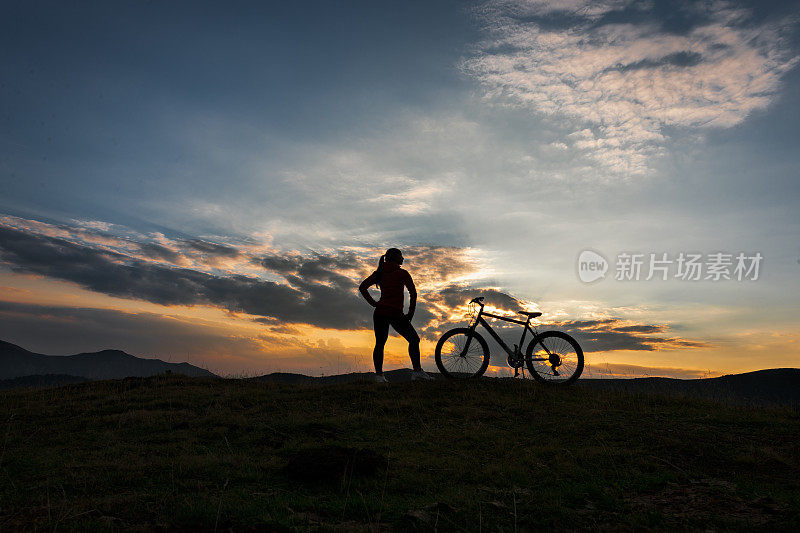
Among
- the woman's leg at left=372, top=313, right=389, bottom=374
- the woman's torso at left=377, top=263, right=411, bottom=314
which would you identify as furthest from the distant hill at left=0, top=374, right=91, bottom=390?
the woman's torso at left=377, top=263, right=411, bottom=314

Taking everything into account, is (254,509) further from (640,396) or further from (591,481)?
(640,396)

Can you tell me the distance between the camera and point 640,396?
12.1 meters

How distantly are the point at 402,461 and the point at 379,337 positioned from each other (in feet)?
18.7

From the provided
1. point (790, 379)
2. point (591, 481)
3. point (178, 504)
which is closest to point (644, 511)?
point (591, 481)

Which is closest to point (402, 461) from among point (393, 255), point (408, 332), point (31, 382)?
point (408, 332)

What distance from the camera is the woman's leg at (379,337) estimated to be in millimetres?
12922

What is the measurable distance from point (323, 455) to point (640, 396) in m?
8.88

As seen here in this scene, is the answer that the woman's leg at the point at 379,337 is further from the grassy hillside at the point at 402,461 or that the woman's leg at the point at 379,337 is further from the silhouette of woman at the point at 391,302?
the grassy hillside at the point at 402,461

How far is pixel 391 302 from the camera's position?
1279 centimetres

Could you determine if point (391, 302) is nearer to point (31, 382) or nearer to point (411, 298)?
point (411, 298)

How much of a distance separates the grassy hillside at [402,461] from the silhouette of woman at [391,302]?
3.56 feet

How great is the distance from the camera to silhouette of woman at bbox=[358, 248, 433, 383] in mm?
12797

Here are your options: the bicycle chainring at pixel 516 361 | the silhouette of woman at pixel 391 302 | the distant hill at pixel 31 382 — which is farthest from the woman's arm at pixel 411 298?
the distant hill at pixel 31 382

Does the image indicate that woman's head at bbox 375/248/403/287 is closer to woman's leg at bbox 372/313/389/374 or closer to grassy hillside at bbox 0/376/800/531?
woman's leg at bbox 372/313/389/374
